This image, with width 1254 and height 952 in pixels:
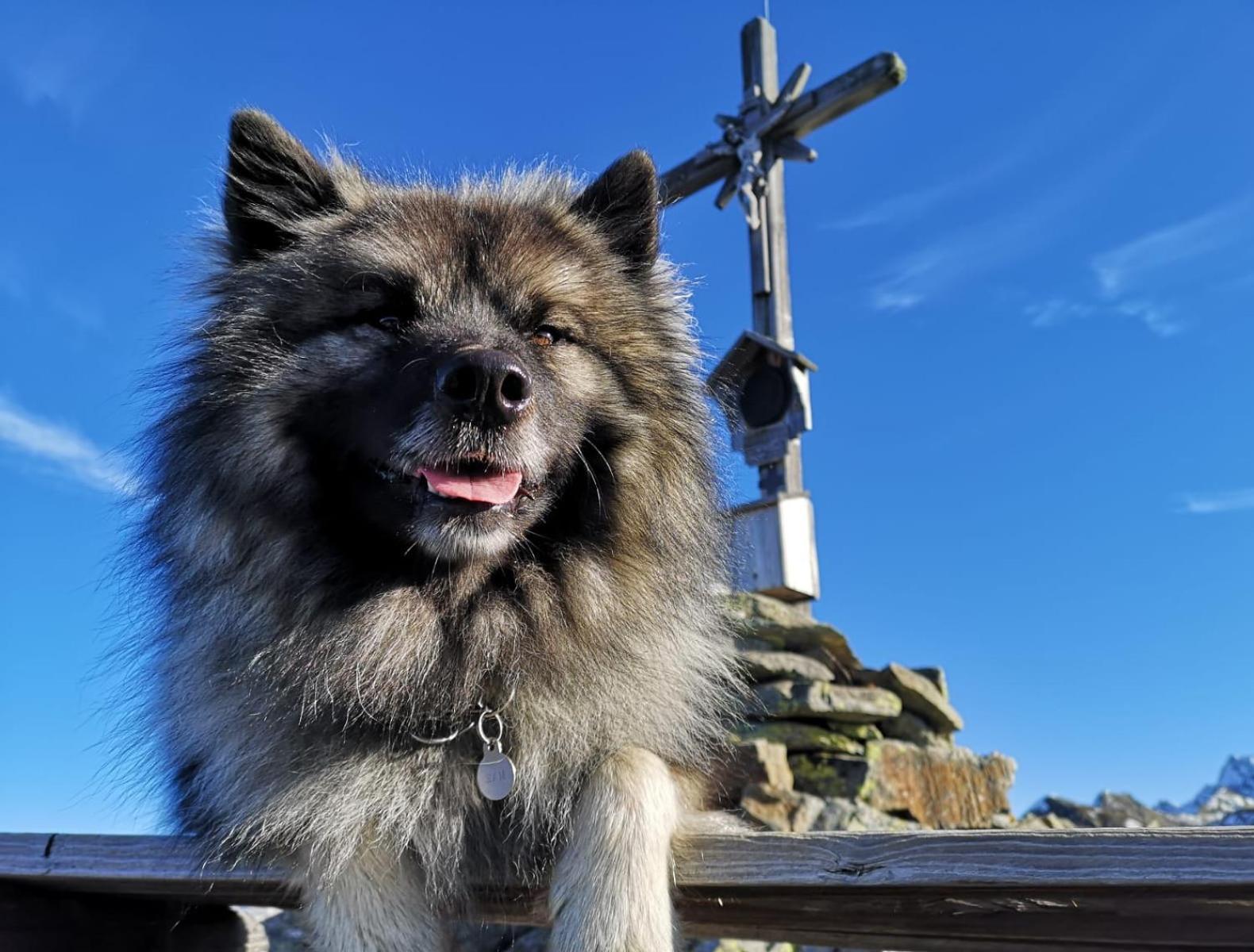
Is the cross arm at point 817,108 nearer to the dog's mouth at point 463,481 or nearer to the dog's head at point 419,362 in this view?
the dog's head at point 419,362

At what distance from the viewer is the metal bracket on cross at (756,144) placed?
6.34 metres

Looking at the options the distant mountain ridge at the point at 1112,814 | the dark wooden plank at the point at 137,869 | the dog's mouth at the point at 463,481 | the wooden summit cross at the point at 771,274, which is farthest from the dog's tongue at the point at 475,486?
the distant mountain ridge at the point at 1112,814

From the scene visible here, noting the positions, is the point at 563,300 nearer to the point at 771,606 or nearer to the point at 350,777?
the point at 350,777

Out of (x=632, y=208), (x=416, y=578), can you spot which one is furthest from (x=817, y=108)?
(x=416, y=578)

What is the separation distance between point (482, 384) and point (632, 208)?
103cm

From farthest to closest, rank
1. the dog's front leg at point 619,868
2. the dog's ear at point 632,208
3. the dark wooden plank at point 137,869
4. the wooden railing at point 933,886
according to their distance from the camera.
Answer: the dog's ear at point 632,208, the dark wooden plank at point 137,869, the dog's front leg at point 619,868, the wooden railing at point 933,886

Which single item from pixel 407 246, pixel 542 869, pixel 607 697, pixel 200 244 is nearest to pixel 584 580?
pixel 607 697

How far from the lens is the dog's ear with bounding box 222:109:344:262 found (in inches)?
Result: 95.0

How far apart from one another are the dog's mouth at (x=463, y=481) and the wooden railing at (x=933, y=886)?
29.7 inches

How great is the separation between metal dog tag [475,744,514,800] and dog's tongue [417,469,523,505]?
49 cm

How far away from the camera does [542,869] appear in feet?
6.47

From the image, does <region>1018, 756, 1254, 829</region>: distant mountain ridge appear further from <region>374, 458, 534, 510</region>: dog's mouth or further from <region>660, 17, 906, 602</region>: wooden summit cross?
<region>374, 458, 534, 510</region>: dog's mouth

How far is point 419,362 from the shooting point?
200 centimetres

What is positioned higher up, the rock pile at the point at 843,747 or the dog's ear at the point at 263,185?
→ the dog's ear at the point at 263,185
